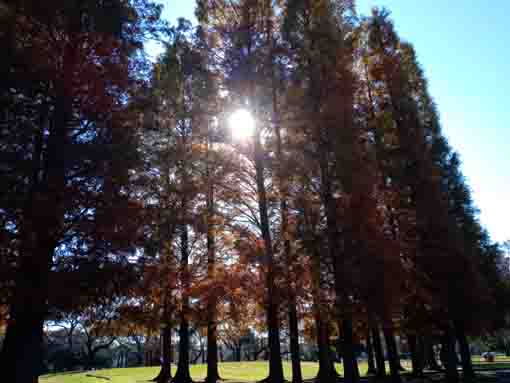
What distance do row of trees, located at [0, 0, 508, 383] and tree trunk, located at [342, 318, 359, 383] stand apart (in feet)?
0.12

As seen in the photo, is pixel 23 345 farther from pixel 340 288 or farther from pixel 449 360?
pixel 449 360

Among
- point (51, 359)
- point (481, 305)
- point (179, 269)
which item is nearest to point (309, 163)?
point (179, 269)

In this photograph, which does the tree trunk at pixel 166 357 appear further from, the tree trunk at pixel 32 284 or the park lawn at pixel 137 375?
the tree trunk at pixel 32 284

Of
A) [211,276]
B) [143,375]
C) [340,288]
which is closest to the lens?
[340,288]

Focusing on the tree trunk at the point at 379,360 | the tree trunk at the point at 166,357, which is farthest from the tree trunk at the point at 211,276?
the tree trunk at the point at 379,360

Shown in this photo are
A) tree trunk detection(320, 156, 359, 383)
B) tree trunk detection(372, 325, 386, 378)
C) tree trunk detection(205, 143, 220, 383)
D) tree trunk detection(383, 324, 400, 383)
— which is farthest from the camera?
tree trunk detection(372, 325, 386, 378)

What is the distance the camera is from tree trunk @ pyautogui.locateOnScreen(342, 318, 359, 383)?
9714 millimetres

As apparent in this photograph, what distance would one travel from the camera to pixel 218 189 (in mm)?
11484

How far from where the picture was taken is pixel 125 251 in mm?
7941

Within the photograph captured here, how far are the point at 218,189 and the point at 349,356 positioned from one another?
6.15 meters

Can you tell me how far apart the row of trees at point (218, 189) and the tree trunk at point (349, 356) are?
0.04 metres

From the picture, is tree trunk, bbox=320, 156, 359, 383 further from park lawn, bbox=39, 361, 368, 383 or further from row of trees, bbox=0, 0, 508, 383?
park lawn, bbox=39, 361, 368, 383

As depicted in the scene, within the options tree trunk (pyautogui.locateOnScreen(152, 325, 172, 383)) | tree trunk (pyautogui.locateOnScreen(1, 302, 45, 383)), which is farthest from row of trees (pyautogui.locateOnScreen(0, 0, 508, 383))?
tree trunk (pyautogui.locateOnScreen(152, 325, 172, 383))

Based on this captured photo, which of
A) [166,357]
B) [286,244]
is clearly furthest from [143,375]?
[286,244]
